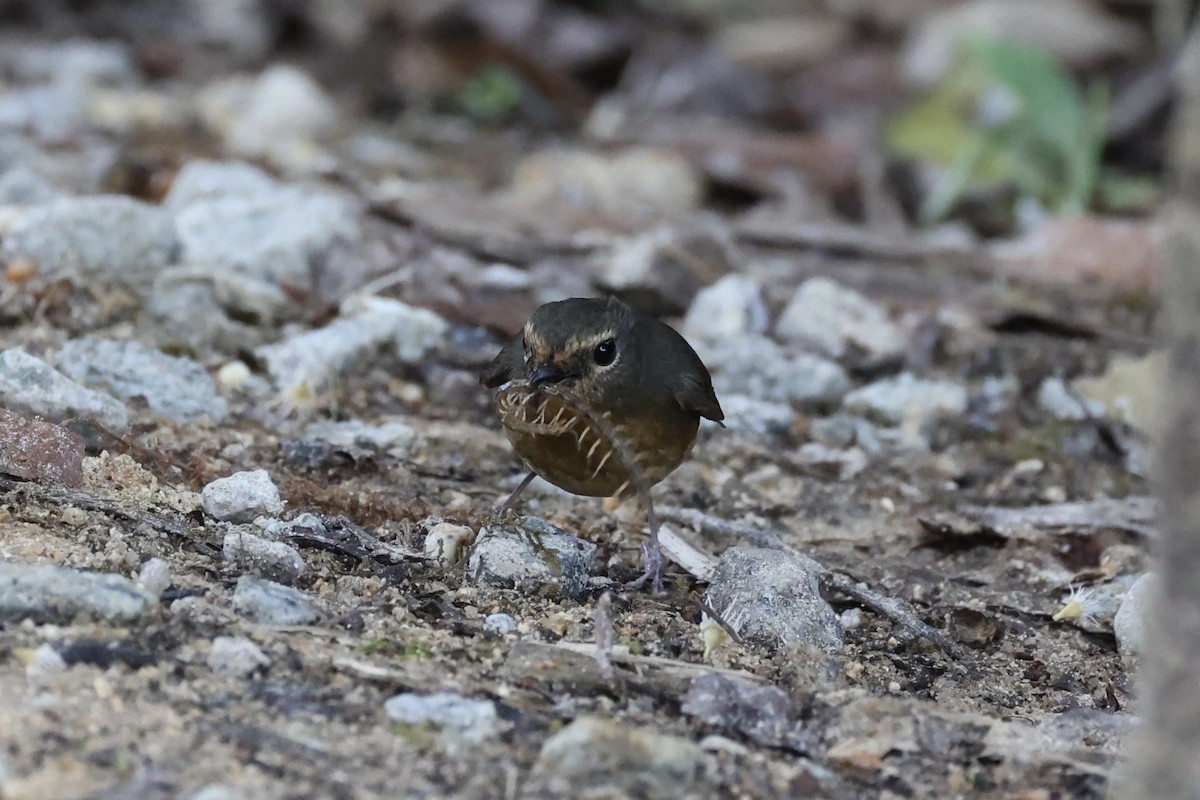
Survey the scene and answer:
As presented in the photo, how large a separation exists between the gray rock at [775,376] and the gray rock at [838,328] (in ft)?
1.13

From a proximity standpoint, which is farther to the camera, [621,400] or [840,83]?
[840,83]

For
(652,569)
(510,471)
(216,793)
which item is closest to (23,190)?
(510,471)

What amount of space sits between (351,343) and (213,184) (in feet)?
5.67

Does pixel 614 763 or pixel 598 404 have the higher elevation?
pixel 598 404

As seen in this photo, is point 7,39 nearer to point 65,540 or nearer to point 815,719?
point 65,540

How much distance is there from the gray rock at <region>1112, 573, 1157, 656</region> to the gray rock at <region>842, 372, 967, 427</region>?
72.0 inches

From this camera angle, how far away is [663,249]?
22.1 feet

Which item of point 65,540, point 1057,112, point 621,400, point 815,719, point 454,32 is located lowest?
point 65,540

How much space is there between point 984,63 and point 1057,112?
0.52m

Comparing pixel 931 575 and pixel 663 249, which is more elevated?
pixel 663 249

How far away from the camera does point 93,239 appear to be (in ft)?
18.0

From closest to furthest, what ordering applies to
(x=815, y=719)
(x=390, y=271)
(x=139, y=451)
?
(x=815, y=719), (x=139, y=451), (x=390, y=271)

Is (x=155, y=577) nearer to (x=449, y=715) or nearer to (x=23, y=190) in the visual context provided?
(x=449, y=715)

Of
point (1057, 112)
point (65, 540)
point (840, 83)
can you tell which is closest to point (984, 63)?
point (1057, 112)
